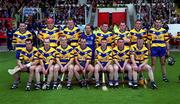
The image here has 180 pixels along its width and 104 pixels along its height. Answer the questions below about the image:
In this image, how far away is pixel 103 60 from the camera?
13867 millimetres

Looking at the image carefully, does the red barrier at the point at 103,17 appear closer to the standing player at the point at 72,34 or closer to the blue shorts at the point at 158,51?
the blue shorts at the point at 158,51

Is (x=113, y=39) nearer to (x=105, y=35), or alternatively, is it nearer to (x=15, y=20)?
→ (x=105, y=35)

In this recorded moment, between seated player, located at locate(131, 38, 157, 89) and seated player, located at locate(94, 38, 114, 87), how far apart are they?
654 millimetres

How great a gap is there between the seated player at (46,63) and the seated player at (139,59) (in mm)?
2298

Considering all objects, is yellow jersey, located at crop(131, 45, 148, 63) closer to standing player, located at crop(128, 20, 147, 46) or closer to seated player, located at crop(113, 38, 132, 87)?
seated player, located at crop(113, 38, 132, 87)

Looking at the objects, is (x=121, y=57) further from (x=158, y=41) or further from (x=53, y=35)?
(x=53, y=35)

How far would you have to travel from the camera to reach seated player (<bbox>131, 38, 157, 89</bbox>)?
13.6 m

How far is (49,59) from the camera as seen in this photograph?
45.3 feet

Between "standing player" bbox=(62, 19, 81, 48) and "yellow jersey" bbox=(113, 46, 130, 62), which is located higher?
"standing player" bbox=(62, 19, 81, 48)

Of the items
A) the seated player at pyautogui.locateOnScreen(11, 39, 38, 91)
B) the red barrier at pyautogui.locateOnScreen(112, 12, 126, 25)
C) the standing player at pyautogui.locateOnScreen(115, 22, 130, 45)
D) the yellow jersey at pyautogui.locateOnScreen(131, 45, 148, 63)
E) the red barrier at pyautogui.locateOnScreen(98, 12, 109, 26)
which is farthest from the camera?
the red barrier at pyautogui.locateOnScreen(98, 12, 109, 26)

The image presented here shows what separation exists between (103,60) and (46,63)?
163 centimetres

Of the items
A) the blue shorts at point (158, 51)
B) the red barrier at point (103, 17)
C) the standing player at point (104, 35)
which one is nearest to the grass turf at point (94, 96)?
the blue shorts at point (158, 51)

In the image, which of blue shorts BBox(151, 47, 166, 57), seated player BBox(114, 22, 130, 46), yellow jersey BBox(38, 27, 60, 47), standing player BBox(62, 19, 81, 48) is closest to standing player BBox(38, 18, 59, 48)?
yellow jersey BBox(38, 27, 60, 47)

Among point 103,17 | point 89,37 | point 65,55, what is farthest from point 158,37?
point 103,17
